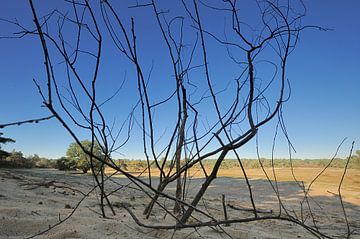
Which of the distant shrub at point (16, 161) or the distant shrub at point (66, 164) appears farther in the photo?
the distant shrub at point (66, 164)

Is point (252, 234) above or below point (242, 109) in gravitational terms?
below

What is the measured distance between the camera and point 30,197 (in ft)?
11.0

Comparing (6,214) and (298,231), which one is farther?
(298,231)

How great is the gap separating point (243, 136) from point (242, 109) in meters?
0.36

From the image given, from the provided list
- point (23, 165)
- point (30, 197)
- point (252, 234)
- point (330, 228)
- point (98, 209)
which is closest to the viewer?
point (252, 234)

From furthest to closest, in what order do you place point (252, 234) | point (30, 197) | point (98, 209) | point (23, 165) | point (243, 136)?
1. point (23, 165)
2. point (30, 197)
3. point (98, 209)
4. point (252, 234)
5. point (243, 136)

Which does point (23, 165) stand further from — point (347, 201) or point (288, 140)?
point (288, 140)

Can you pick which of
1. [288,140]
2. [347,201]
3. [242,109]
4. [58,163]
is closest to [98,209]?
[242,109]

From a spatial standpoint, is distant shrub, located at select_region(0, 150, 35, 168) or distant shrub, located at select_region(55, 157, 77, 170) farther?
distant shrub, located at select_region(55, 157, 77, 170)

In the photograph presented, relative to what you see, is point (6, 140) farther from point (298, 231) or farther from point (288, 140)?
point (288, 140)

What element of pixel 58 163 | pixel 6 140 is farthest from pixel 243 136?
pixel 58 163

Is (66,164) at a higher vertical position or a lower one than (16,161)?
lower

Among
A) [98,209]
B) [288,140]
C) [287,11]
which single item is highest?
[287,11]

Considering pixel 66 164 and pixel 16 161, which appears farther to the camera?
pixel 66 164
